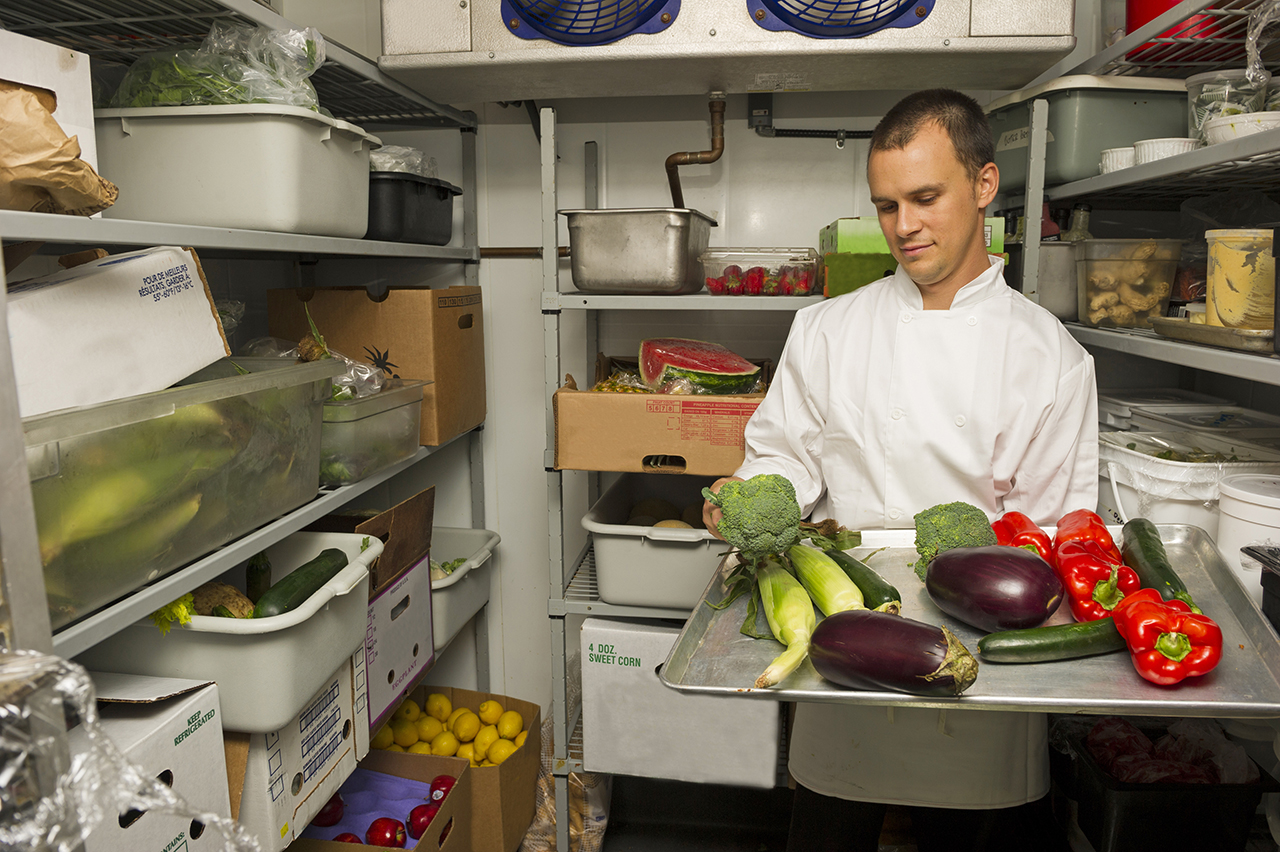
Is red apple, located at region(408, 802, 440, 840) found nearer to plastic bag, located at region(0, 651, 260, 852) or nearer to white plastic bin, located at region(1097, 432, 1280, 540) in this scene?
A: plastic bag, located at region(0, 651, 260, 852)

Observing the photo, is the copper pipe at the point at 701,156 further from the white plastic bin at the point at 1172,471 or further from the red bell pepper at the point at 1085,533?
the red bell pepper at the point at 1085,533

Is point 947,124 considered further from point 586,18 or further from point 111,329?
point 111,329

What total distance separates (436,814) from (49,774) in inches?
51.4

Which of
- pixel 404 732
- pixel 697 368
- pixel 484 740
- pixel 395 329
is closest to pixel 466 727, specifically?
pixel 484 740

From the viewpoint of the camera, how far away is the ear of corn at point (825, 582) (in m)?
1.15

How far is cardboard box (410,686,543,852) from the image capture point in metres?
2.21

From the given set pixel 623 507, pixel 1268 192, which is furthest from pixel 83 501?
pixel 1268 192

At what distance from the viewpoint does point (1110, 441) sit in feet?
5.42

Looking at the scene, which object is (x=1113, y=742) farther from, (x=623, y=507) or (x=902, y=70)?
(x=902, y=70)

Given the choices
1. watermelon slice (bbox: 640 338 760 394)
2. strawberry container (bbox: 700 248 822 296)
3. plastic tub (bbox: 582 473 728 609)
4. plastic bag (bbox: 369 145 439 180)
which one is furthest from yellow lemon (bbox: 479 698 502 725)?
plastic bag (bbox: 369 145 439 180)

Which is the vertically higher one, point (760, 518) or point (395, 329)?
point (395, 329)

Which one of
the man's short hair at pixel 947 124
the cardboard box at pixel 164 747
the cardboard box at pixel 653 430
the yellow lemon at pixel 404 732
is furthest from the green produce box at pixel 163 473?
the man's short hair at pixel 947 124

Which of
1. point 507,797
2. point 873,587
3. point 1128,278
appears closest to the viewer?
point 873,587

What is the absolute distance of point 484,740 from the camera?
2410 mm
